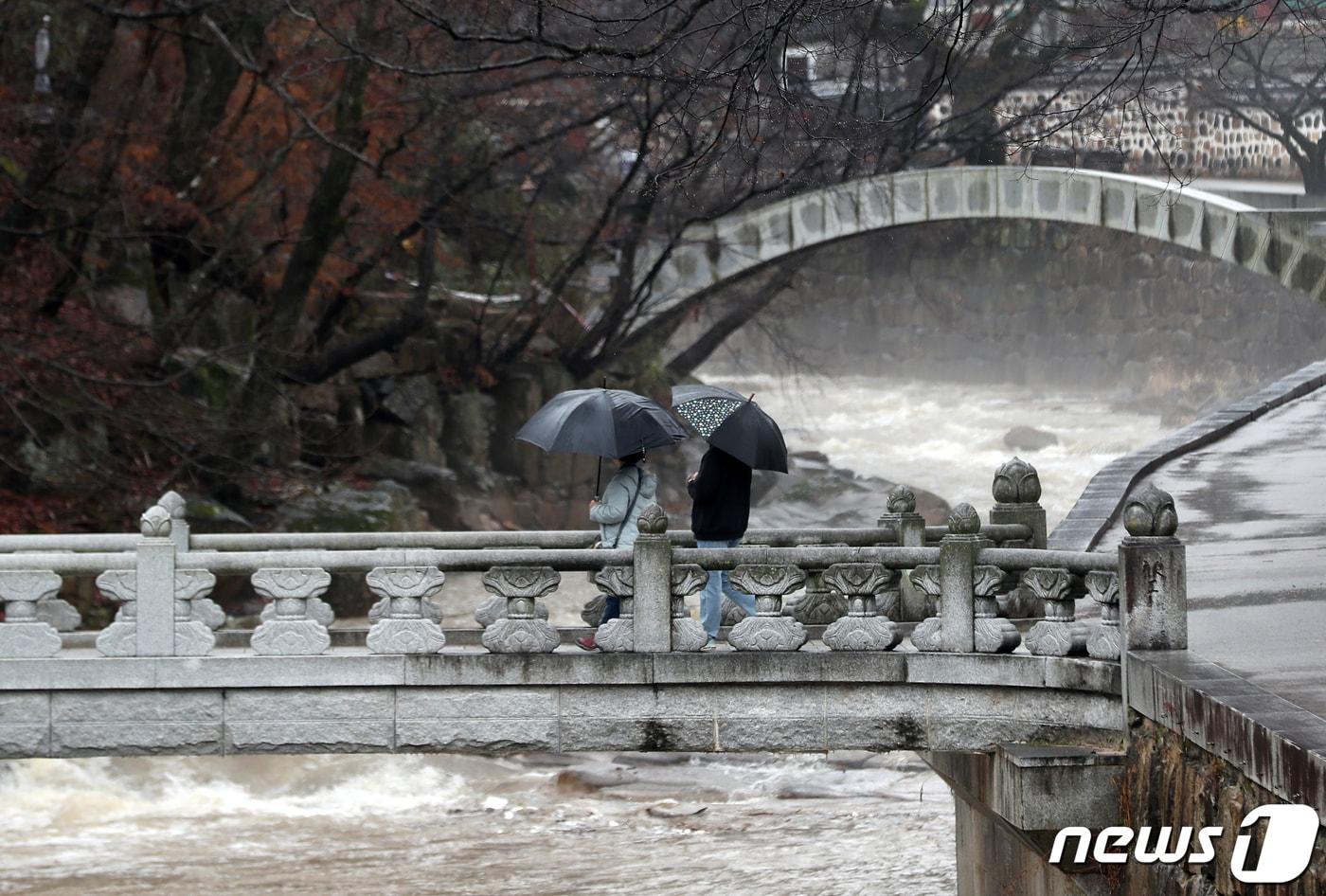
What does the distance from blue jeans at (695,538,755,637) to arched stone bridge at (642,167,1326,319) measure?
18.0 meters

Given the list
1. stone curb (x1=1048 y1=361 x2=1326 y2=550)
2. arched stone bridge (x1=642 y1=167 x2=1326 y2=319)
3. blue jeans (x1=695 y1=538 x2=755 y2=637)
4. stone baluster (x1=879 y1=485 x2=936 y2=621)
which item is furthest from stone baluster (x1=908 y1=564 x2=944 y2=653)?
arched stone bridge (x1=642 y1=167 x2=1326 y2=319)

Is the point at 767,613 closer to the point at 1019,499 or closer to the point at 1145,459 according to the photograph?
the point at 1019,499

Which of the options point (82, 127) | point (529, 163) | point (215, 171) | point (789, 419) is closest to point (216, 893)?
point (82, 127)

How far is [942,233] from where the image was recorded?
55.3 meters

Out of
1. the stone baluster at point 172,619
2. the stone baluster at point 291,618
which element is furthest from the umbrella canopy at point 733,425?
the stone baluster at point 172,619

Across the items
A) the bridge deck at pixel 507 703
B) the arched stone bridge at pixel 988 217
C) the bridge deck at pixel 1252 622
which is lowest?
the bridge deck at pixel 507 703

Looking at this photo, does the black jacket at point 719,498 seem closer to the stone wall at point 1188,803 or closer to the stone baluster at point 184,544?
the stone wall at point 1188,803

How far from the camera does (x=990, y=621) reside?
966 cm

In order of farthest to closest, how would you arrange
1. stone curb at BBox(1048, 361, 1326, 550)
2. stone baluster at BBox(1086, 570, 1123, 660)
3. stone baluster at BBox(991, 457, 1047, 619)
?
stone curb at BBox(1048, 361, 1326, 550), stone baluster at BBox(991, 457, 1047, 619), stone baluster at BBox(1086, 570, 1123, 660)

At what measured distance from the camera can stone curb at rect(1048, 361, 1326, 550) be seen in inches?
554

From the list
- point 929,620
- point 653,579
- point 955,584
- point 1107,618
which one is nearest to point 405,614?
point 653,579

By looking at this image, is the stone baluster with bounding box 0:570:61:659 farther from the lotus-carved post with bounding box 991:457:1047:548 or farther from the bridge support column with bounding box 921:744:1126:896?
the lotus-carved post with bounding box 991:457:1047:548

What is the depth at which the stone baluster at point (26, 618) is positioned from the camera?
1009 centimetres

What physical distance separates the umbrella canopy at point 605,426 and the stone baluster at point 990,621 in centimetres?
184
